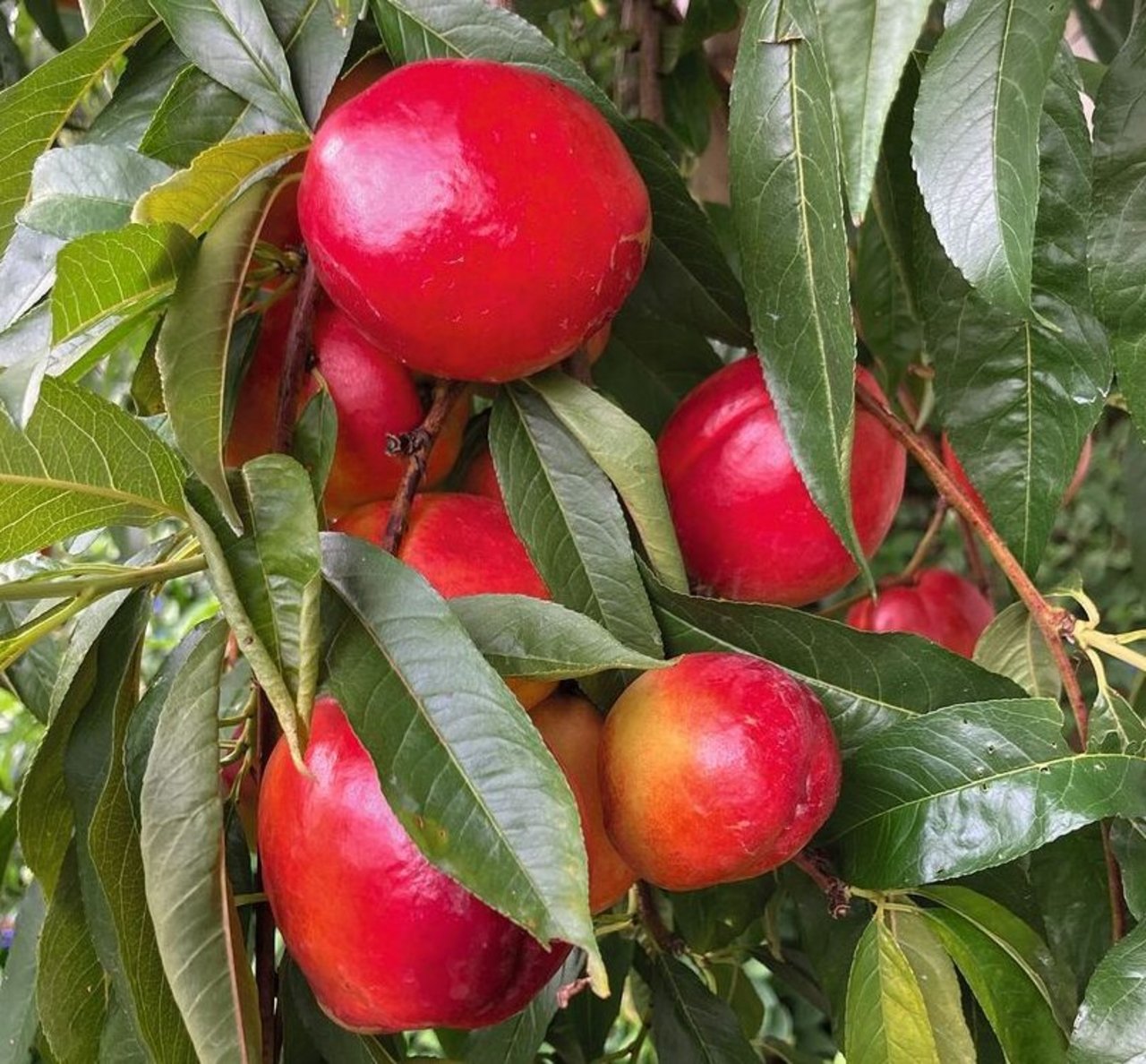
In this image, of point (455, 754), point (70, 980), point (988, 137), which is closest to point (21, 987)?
point (70, 980)

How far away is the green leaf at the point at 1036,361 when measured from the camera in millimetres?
502

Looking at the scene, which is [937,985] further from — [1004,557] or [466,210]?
[466,210]

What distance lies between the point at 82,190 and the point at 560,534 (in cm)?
22

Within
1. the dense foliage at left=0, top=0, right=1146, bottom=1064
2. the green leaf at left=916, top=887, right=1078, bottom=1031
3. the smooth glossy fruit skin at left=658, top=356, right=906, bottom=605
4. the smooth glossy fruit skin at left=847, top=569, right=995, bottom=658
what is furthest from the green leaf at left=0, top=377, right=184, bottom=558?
the smooth glossy fruit skin at left=847, top=569, right=995, bottom=658

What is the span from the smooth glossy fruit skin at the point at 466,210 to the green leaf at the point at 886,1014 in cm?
26

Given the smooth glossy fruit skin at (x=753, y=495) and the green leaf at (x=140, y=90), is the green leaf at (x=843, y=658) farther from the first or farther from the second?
the green leaf at (x=140, y=90)

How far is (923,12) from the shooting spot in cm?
34

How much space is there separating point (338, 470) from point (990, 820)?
0.29 meters

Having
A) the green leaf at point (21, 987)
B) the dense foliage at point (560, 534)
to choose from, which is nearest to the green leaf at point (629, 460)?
the dense foliage at point (560, 534)

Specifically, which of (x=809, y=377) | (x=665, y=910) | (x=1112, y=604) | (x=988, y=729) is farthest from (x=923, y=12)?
(x=1112, y=604)

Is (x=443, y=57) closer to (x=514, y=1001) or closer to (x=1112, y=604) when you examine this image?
(x=514, y=1001)

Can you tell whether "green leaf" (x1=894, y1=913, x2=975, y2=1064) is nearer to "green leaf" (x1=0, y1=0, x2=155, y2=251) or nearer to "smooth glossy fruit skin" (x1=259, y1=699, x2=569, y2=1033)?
"smooth glossy fruit skin" (x1=259, y1=699, x2=569, y2=1033)

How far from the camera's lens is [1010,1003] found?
47 cm

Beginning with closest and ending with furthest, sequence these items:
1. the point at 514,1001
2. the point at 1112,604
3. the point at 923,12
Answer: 1. the point at 923,12
2. the point at 514,1001
3. the point at 1112,604
